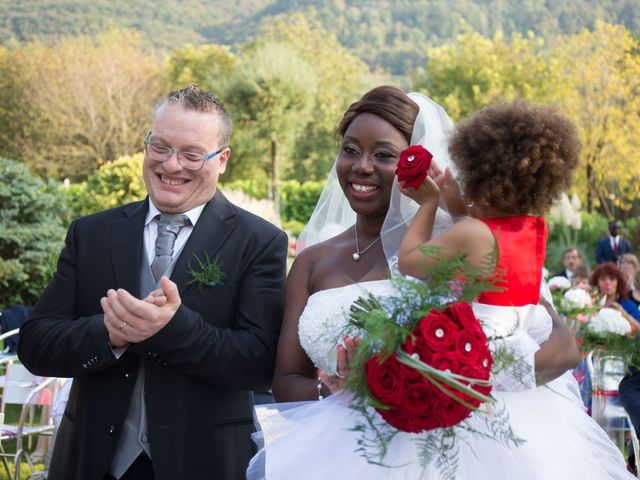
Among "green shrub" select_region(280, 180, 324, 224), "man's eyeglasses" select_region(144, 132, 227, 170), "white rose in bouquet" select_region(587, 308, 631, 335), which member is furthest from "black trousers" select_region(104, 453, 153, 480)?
"green shrub" select_region(280, 180, 324, 224)

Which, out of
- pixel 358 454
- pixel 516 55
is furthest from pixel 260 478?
pixel 516 55

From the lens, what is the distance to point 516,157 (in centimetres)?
289

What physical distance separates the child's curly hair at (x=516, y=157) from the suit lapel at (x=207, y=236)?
905 mm

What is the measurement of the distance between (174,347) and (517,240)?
119 centimetres

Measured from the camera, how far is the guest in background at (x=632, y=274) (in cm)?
1052

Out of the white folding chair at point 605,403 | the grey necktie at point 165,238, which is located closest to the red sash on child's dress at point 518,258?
the grey necktie at point 165,238

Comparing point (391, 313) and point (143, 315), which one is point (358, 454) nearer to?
point (391, 313)

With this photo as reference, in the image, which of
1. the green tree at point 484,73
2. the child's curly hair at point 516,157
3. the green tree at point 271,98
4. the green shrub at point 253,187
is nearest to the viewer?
the child's curly hair at point 516,157

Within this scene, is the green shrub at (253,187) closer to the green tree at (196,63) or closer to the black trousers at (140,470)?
the green tree at (196,63)

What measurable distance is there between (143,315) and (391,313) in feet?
2.64

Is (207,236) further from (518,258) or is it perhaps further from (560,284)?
(560,284)

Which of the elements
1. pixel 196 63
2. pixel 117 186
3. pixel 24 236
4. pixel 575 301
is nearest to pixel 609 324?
pixel 575 301

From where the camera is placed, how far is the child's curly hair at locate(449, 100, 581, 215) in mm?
2887

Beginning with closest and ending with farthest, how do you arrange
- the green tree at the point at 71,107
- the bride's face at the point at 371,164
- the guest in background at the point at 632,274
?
the bride's face at the point at 371,164
the guest in background at the point at 632,274
the green tree at the point at 71,107
